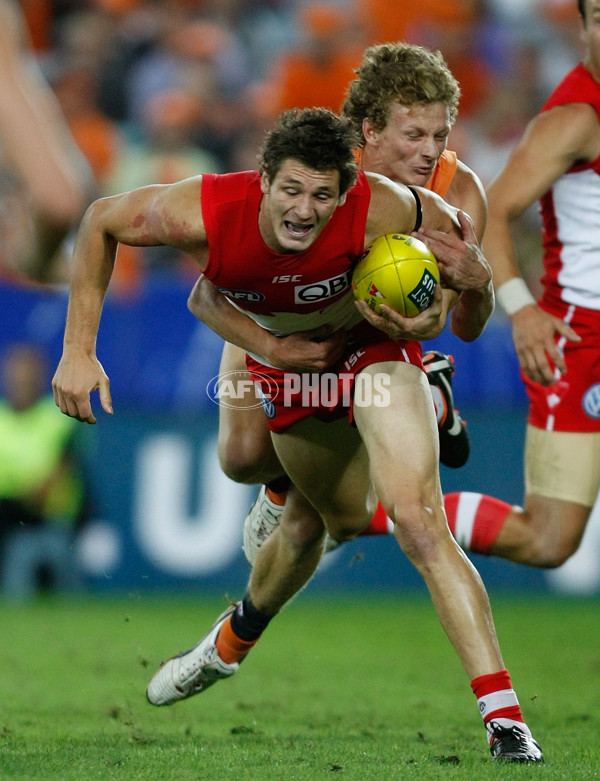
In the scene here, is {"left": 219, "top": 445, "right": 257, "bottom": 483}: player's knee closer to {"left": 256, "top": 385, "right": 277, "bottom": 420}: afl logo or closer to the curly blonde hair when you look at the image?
{"left": 256, "top": 385, "right": 277, "bottom": 420}: afl logo

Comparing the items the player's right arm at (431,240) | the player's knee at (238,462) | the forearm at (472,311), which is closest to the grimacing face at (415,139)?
the player's right arm at (431,240)

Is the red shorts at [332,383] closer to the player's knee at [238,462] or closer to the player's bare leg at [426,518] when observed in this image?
the player's bare leg at [426,518]

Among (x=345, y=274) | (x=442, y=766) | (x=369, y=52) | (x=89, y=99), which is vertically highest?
(x=89, y=99)

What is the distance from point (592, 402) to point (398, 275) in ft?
6.25

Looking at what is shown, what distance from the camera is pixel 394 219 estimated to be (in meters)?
4.92

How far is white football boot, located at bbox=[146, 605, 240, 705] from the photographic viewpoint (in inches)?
233

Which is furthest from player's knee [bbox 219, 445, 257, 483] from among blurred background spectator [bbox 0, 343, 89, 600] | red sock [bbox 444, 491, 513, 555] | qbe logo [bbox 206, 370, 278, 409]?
blurred background spectator [bbox 0, 343, 89, 600]

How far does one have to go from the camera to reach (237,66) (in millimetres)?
13094

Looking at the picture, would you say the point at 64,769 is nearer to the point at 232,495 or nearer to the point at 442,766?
the point at 442,766

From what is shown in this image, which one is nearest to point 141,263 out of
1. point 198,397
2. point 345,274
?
point 198,397

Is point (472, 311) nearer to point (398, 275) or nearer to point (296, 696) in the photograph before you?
point (398, 275)

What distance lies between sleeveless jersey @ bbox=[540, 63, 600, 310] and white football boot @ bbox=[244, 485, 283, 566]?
168cm

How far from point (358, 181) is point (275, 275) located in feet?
1.53

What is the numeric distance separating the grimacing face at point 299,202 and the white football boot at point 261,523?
1785mm
